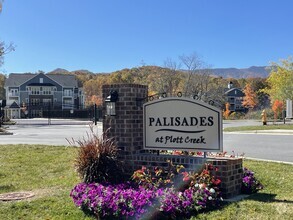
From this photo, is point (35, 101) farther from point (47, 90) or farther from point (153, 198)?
point (153, 198)

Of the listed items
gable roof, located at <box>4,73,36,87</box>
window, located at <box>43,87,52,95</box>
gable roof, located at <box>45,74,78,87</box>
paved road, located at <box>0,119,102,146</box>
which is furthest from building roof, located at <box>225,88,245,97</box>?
paved road, located at <box>0,119,102,146</box>

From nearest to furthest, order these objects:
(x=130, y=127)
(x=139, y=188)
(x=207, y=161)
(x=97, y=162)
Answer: (x=207, y=161) → (x=139, y=188) → (x=97, y=162) → (x=130, y=127)

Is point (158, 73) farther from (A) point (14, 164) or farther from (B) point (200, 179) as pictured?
(B) point (200, 179)

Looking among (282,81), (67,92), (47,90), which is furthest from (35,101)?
(282,81)

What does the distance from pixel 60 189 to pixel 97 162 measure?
1514 millimetres

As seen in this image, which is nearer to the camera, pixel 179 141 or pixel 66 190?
pixel 179 141

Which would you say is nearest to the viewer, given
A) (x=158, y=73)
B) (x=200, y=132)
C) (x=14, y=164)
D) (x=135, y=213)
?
(x=135, y=213)

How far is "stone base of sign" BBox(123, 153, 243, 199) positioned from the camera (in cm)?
626

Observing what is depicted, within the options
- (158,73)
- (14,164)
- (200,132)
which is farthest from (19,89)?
(200,132)

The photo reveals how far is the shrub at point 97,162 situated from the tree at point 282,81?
34.3 meters

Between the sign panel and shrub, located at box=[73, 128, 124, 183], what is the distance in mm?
757

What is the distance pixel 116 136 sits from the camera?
300 inches

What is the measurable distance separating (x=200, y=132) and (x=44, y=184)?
12.6 feet

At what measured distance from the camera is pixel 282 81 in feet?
148
